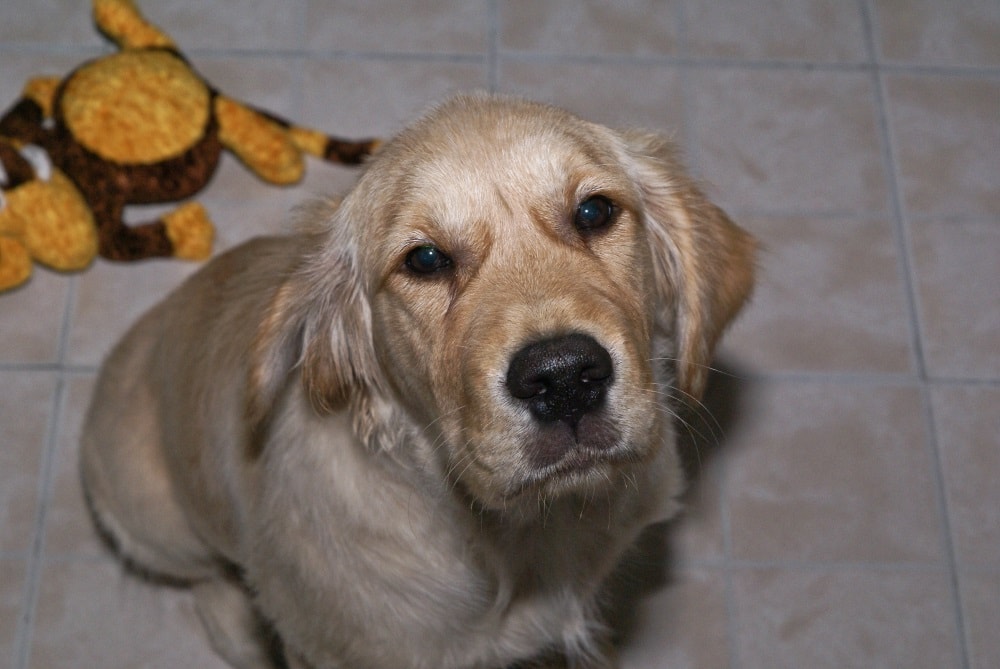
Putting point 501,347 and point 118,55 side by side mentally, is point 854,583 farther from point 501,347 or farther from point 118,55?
point 118,55

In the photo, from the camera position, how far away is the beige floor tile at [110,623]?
3100 millimetres

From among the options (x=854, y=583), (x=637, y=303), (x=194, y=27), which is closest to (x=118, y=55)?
(x=194, y=27)

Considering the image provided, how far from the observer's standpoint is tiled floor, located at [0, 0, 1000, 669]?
3160 millimetres

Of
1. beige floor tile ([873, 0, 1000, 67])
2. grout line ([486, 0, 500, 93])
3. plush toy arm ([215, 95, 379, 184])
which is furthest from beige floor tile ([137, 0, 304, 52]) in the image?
beige floor tile ([873, 0, 1000, 67])

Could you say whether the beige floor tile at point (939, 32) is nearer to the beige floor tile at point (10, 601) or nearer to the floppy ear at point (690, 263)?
the floppy ear at point (690, 263)

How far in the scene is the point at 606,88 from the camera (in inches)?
156

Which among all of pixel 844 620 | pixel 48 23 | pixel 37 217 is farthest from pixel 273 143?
pixel 844 620

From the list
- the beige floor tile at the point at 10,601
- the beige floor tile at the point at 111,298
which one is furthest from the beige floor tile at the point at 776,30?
the beige floor tile at the point at 10,601

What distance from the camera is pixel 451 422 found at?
1979 mm

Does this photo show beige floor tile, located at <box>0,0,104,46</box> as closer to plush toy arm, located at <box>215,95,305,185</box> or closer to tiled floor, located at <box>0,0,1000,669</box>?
tiled floor, located at <box>0,0,1000,669</box>

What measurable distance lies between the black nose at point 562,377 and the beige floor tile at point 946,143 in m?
2.42

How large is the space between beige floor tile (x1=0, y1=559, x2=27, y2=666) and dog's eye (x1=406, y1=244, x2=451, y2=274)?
6.12 feet

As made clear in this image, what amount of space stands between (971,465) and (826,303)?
0.69 m

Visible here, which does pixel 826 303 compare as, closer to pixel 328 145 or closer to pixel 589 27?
pixel 589 27
